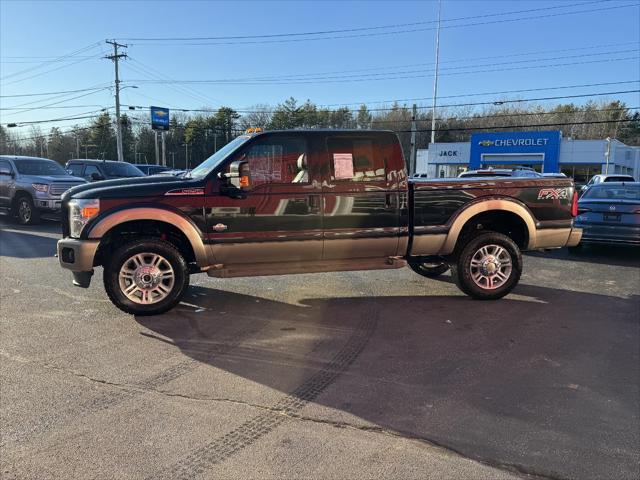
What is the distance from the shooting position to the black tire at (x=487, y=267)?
20.8ft

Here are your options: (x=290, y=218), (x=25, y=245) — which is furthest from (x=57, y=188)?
(x=290, y=218)

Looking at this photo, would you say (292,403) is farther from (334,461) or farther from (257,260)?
(257,260)

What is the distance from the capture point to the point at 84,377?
12.8 ft

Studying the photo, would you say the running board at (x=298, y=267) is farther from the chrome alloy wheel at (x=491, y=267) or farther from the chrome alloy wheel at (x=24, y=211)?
the chrome alloy wheel at (x=24, y=211)

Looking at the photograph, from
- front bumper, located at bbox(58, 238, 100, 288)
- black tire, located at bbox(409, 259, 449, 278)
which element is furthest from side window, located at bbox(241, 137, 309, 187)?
black tire, located at bbox(409, 259, 449, 278)

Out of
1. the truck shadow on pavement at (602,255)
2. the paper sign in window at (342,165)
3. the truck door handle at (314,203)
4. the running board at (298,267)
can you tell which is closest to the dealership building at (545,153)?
the truck shadow on pavement at (602,255)

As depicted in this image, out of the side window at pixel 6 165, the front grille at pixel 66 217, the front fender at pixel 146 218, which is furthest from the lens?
the side window at pixel 6 165

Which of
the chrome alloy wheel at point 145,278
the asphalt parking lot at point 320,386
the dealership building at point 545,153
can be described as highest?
the dealership building at point 545,153

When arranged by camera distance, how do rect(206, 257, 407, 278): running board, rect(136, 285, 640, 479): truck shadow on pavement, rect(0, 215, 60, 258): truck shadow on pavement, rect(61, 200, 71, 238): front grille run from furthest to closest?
rect(0, 215, 60, 258): truck shadow on pavement < rect(206, 257, 407, 278): running board < rect(61, 200, 71, 238): front grille < rect(136, 285, 640, 479): truck shadow on pavement

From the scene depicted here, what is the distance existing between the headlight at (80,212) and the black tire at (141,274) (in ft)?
1.47

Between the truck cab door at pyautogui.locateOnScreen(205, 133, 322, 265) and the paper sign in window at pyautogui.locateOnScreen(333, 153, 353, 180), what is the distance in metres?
0.26

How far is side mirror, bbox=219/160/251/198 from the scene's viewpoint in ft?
17.6

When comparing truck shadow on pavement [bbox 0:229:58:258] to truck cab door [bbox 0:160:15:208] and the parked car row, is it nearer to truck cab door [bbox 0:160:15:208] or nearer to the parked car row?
the parked car row

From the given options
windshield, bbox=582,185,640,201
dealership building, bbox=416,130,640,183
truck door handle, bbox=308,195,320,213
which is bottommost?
truck door handle, bbox=308,195,320,213
